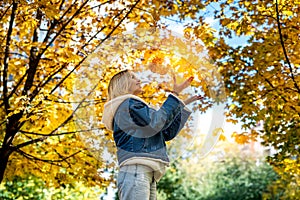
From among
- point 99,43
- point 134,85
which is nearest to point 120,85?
point 134,85

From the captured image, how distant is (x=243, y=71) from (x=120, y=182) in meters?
3.36

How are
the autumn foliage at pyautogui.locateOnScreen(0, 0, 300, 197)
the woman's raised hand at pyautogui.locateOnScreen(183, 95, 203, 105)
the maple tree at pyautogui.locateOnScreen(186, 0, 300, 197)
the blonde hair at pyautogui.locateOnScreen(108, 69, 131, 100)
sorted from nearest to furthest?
the woman's raised hand at pyautogui.locateOnScreen(183, 95, 203, 105) < the blonde hair at pyautogui.locateOnScreen(108, 69, 131, 100) < the autumn foliage at pyautogui.locateOnScreen(0, 0, 300, 197) < the maple tree at pyautogui.locateOnScreen(186, 0, 300, 197)

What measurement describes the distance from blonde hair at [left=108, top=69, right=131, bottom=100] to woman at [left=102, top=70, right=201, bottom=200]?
4 centimetres

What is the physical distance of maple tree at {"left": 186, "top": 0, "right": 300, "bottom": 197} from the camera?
4.78m

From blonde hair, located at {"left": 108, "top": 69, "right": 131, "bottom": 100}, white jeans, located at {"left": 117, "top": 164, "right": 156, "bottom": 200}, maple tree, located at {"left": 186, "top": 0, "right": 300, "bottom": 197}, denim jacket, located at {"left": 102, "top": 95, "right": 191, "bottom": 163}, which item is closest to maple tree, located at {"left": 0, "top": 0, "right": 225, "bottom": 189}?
maple tree, located at {"left": 186, "top": 0, "right": 300, "bottom": 197}

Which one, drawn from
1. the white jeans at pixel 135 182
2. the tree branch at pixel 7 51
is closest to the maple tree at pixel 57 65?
the tree branch at pixel 7 51

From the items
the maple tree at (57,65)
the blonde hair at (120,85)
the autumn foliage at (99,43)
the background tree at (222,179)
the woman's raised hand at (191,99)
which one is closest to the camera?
the woman's raised hand at (191,99)

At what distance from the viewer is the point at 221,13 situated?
525 centimetres

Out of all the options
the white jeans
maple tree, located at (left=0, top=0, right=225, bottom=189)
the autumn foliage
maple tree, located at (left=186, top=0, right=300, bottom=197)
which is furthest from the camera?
maple tree, located at (left=186, top=0, right=300, bottom=197)

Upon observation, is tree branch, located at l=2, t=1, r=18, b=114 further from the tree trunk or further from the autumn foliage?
the tree trunk

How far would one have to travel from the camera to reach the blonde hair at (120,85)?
2.53 m

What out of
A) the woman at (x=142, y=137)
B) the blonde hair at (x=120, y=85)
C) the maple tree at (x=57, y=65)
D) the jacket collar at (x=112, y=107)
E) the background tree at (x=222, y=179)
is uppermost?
the background tree at (x=222, y=179)

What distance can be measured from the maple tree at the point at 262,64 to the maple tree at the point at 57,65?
521 mm

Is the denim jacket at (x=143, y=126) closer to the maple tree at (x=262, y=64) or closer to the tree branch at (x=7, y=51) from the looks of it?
the maple tree at (x=262, y=64)
